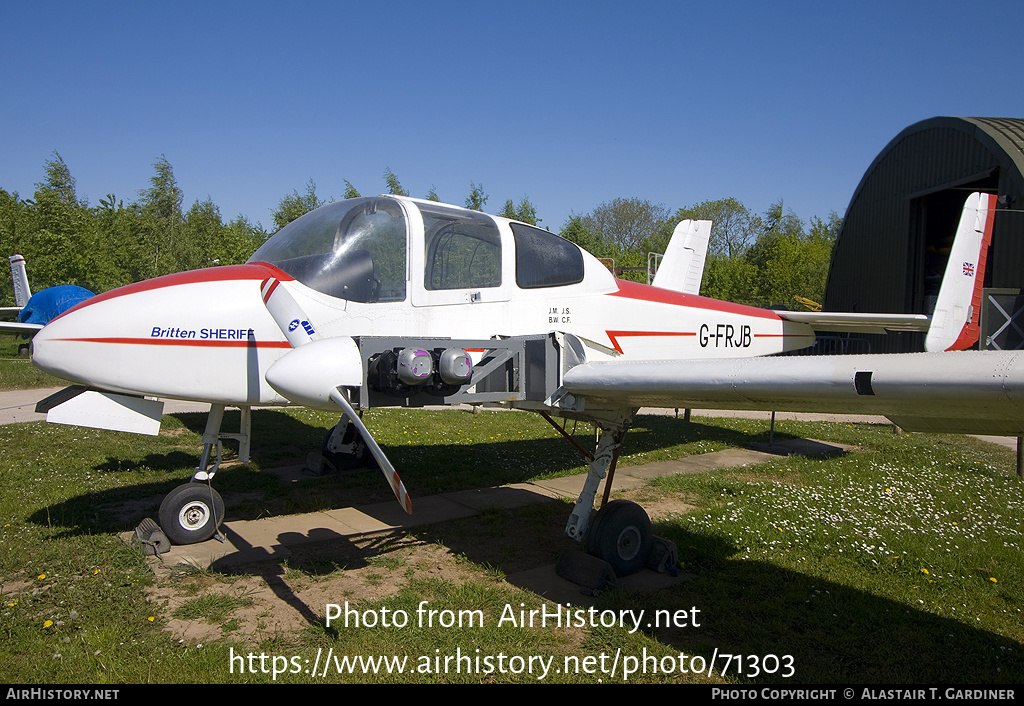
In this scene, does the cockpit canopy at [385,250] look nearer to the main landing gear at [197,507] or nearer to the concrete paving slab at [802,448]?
the main landing gear at [197,507]

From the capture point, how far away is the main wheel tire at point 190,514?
5375mm

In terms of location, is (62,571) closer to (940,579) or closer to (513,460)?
(513,460)

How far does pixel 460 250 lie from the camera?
543cm

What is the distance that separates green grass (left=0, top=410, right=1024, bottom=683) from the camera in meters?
3.73

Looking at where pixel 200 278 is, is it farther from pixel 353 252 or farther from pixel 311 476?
pixel 311 476

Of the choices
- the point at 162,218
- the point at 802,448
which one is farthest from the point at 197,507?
the point at 162,218

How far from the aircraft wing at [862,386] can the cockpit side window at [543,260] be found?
1.58 metres

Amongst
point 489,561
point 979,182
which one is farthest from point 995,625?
point 979,182

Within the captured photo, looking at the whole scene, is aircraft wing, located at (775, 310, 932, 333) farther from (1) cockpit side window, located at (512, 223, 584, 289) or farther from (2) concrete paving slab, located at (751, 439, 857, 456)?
(1) cockpit side window, located at (512, 223, 584, 289)

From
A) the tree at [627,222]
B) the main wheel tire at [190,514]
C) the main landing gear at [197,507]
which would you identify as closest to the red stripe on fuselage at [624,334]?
the main landing gear at [197,507]

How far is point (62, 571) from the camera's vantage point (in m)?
4.79

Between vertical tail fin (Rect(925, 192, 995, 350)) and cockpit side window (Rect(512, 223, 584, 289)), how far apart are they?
16.2 feet

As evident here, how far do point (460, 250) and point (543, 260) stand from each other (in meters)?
0.86

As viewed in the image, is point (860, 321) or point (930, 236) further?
point (930, 236)
